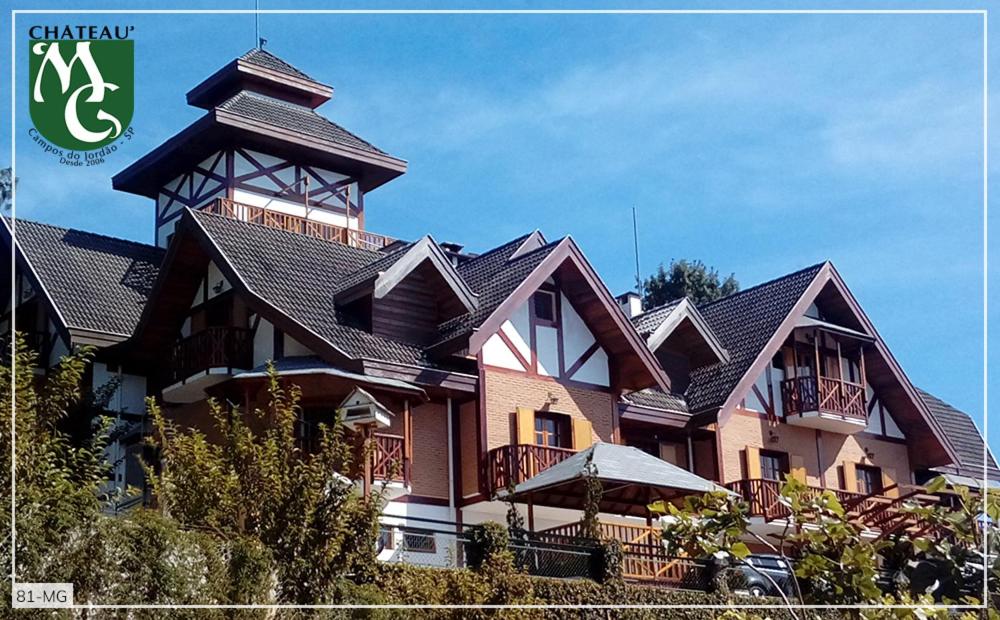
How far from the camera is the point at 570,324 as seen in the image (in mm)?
29453

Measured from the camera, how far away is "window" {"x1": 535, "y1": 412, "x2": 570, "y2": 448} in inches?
1116

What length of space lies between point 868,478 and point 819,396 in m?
3.39

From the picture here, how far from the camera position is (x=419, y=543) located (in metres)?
22.2

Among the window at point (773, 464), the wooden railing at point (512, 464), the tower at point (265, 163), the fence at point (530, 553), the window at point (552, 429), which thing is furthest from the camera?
the tower at point (265, 163)

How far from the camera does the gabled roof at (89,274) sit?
1151 inches

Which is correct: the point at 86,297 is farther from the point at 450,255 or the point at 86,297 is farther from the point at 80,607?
the point at 80,607

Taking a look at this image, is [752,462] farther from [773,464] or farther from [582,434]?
[582,434]

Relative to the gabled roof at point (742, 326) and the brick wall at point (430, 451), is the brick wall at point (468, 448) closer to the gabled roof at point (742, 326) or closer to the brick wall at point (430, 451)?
the brick wall at point (430, 451)

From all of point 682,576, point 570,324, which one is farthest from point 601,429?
point 682,576

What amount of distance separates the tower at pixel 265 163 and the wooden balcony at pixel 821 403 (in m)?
10.3

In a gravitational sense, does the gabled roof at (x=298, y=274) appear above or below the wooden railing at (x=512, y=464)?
above

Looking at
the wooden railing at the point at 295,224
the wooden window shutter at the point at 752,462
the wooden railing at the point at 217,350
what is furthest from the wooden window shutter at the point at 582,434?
the wooden railing at the point at 295,224

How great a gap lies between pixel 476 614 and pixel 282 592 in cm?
330

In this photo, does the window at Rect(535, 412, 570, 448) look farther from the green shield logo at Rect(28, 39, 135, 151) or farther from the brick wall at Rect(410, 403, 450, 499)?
the green shield logo at Rect(28, 39, 135, 151)
